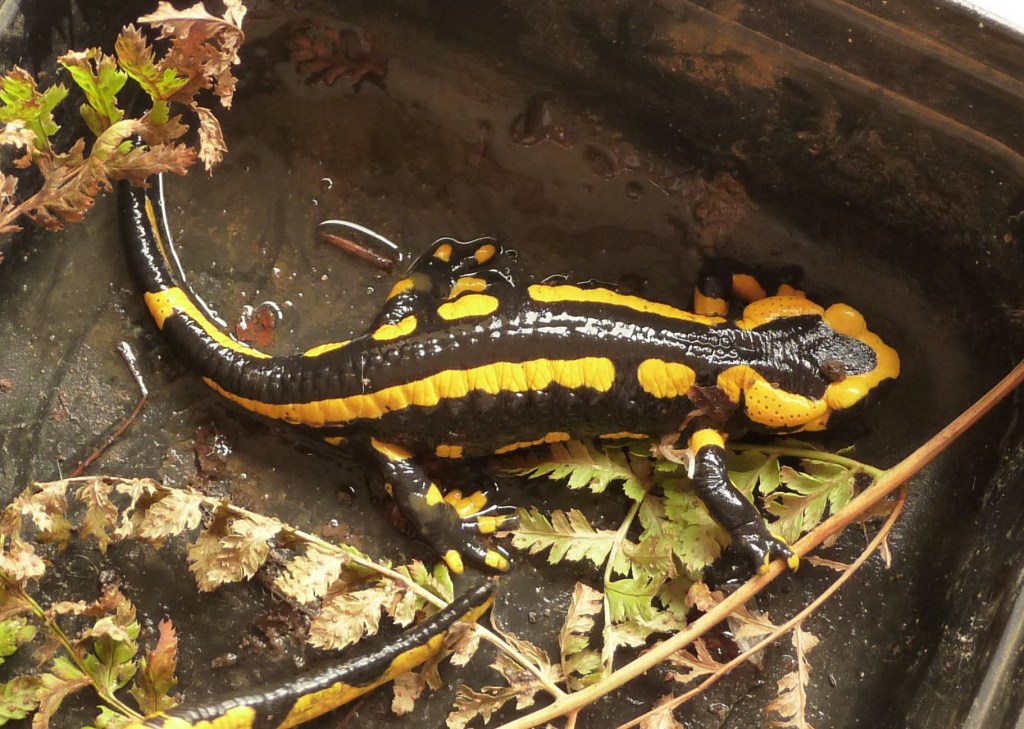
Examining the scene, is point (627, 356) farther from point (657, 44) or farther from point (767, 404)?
point (657, 44)

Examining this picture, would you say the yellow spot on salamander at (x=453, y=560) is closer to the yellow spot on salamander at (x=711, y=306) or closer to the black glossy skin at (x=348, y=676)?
the black glossy skin at (x=348, y=676)

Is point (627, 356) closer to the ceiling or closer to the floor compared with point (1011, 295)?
closer to the floor

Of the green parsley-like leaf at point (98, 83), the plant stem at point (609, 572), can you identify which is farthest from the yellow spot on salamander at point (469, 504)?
the green parsley-like leaf at point (98, 83)

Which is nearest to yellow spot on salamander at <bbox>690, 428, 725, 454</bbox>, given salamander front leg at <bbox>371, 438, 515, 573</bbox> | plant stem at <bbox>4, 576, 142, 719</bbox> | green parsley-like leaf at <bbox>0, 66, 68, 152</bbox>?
salamander front leg at <bbox>371, 438, 515, 573</bbox>

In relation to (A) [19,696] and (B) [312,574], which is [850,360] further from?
(A) [19,696]

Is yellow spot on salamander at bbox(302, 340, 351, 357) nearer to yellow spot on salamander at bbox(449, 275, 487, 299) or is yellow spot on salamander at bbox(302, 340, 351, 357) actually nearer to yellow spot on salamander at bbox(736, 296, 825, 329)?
yellow spot on salamander at bbox(449, 275, 487, 299)

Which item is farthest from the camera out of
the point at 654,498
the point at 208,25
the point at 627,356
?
the point at 654,498

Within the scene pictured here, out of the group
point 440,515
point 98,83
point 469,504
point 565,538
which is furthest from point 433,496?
point 98,83

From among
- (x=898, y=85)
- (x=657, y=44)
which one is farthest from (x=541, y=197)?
(x=898, y=85)
